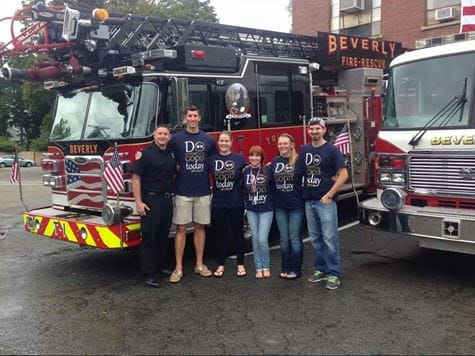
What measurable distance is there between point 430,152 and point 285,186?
1568mm

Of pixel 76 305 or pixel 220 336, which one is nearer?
pixel 220 336

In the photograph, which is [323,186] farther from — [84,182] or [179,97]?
[84,182]

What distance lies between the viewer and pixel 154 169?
538 centimetres

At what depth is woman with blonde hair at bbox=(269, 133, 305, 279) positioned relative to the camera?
5.43 m

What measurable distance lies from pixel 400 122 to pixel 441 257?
193 centimetres

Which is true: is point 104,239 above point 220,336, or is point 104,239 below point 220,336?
above

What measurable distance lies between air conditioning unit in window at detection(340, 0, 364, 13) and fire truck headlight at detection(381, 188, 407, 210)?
54.9 ft

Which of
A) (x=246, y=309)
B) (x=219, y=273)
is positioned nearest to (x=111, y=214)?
(x=219, y=273)

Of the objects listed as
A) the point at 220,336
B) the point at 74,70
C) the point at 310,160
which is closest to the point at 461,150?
the point at 310,160

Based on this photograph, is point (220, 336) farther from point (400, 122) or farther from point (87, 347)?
point (400, 122)

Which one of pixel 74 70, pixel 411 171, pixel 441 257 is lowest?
pixel 441 257

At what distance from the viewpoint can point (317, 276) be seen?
5484 mm

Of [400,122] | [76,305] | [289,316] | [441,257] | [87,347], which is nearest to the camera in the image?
[87,347]

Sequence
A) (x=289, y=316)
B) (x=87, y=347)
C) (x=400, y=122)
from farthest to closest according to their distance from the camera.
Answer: (x=400, y=122) < (x=289, y=316) < (x=87, y=347)
